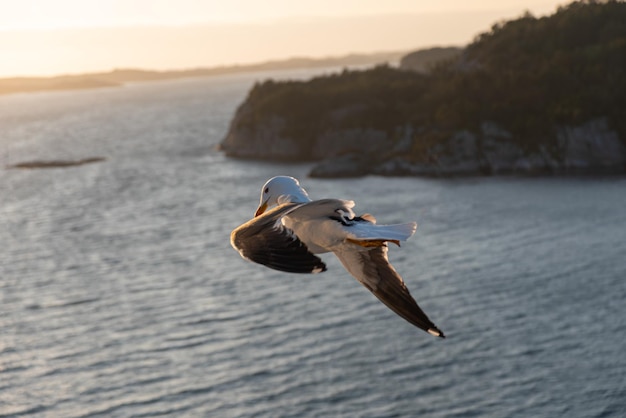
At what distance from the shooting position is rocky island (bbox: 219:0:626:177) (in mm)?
113812

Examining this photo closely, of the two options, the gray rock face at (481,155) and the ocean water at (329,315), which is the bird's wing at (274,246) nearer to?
the ocean water at (329,315)

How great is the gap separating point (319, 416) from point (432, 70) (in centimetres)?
10442

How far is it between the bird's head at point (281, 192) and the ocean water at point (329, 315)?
38.7 meters

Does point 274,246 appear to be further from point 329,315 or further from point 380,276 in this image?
point 329,315

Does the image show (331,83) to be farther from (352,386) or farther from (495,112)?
(352,386)

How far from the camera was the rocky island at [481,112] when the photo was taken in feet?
373

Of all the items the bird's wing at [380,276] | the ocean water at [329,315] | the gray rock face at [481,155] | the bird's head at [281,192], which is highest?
the bird's head at [281,192]

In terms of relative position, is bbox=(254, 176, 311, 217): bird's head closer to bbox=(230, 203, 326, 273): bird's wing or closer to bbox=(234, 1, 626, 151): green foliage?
bbox=(230, 203, 326, 273): bird's wing

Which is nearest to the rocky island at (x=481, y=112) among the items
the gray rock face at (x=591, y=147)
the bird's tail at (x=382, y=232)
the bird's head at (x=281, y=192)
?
the gray rock face at (x=591, y=147)

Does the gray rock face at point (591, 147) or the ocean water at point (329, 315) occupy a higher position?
the gray rock face at point (591, 147)

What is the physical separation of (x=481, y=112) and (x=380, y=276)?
110035mm

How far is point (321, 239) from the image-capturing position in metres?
12.9

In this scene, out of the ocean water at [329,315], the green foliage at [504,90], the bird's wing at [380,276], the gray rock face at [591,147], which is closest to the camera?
the bird's wing at [380,276]

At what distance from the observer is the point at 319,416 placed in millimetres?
50844
